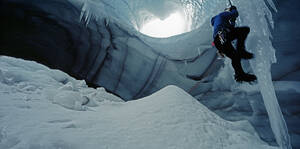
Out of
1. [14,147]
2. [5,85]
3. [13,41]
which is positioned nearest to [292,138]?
[14,147]

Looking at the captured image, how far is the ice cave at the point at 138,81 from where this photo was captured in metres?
1.56

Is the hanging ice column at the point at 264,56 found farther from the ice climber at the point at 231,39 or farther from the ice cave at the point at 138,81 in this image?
the ice climber at the point at 231,39

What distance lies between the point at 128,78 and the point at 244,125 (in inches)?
186

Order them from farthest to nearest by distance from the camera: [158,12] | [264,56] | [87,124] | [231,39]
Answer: [158,12], [264,56], [231,39], [87,124]

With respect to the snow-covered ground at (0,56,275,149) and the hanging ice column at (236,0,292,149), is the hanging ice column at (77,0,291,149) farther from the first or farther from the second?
the snow-covered ground at (0,56,275,149)

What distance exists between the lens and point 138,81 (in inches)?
262

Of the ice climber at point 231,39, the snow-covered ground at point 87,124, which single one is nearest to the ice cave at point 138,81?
the snow-covered ground at point 87,124

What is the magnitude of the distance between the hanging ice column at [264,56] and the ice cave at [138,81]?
0.02 metres

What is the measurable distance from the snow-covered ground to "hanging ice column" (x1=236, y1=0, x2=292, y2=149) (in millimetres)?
779

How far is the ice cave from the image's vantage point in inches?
61.3

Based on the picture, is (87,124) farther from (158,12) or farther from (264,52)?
(158,12)

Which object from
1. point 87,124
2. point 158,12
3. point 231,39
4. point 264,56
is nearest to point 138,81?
point 231,39

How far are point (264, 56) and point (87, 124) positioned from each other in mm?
3615

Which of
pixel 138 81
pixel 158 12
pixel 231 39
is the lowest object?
pixel 138 81
